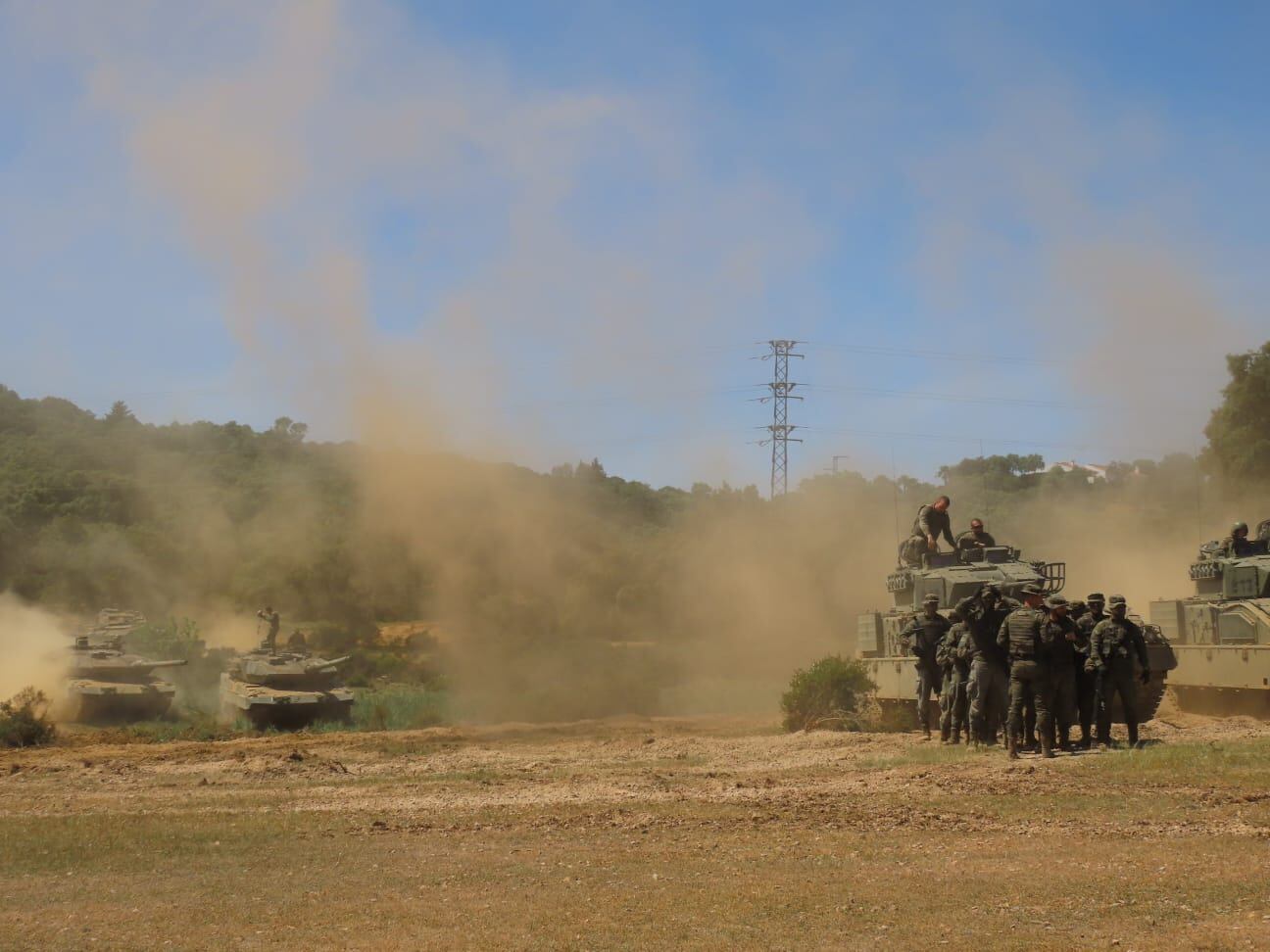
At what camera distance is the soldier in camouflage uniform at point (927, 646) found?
1791 centimetres

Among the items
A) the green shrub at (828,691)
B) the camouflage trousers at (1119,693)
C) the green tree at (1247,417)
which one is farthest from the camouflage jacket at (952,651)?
the green tree at (1247,417)

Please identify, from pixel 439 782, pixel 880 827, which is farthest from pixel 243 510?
pixel 880 827

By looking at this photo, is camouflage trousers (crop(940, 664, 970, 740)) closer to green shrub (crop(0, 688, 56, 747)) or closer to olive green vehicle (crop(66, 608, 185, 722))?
green shrub (crop(0, 688, 56, 747))

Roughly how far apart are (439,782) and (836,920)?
8422mm

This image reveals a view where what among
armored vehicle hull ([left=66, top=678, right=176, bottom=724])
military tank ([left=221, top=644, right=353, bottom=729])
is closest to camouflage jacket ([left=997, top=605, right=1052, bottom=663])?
military tank ([left=221, top=644, right=353, bottom=729])

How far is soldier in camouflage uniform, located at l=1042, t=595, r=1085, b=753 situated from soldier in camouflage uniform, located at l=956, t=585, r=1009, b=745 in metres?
0.91

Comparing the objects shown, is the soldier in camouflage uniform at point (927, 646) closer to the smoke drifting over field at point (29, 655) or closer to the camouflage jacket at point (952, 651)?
the camouflage jacket at point (952, 651)

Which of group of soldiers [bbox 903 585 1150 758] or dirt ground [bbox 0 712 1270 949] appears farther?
group of soldiers [bbox 903 585 1150 758]

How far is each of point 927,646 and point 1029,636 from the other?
3.94 metres

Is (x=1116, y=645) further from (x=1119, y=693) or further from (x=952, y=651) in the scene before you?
(x=952, y=651)

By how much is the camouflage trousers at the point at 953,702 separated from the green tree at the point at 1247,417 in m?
37.1

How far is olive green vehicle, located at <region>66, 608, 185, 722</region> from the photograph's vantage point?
90.6 feet

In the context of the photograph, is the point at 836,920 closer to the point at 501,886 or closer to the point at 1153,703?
A: the point at 501,886

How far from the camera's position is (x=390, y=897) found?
27.0 ft
